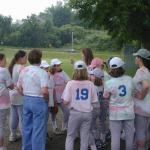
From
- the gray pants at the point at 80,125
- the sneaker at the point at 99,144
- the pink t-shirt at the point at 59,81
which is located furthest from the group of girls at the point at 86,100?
the pink t-shirt at the point at 59,81

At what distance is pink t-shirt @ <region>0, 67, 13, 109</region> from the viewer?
6.84 meters

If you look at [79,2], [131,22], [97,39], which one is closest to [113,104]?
[131,22]

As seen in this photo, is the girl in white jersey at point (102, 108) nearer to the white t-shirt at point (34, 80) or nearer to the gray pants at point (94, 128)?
the gray pants at point (94, 128)

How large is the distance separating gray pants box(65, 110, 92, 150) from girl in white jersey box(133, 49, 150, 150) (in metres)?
0.76

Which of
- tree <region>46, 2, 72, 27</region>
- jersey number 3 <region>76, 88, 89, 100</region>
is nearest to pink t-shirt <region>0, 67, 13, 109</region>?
jersey number 3 <region>76, 88, 89, 100</region>

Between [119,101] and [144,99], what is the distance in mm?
403

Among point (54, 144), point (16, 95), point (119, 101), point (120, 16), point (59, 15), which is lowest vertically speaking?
point (54, 144)

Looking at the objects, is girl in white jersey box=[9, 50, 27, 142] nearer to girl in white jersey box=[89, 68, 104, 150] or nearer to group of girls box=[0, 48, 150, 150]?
group of girls box=[0, 48, 150, 150]

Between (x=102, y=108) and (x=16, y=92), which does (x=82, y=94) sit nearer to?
(x=102, y=108)

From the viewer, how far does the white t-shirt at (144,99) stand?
6218 millimetres

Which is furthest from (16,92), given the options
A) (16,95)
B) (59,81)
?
(59,81)

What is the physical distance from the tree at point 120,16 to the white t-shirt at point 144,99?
4.89 meters

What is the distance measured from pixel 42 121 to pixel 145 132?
1623 millimetres

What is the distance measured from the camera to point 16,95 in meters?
7.67
